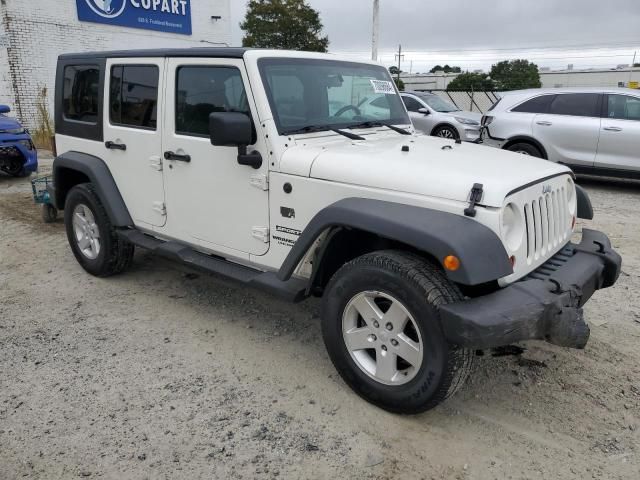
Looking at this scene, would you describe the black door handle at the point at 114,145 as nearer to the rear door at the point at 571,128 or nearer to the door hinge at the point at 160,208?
the door hinge at the point at 160,208

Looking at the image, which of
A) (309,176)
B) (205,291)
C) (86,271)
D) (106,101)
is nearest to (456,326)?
(309,176)

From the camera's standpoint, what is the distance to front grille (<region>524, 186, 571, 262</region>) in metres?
2.82

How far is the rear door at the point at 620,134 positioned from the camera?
8461mm

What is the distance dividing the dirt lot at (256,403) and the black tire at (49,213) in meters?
2.56

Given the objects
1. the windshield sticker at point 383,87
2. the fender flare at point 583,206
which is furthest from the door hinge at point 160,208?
the fender flare at point 583,206

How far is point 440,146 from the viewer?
354 centimetres

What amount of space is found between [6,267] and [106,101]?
220cm

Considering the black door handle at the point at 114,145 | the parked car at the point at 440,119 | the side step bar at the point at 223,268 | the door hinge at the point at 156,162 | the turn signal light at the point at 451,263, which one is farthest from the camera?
the parked car at the point at 440,119

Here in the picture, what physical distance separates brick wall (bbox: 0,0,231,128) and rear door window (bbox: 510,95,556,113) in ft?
36.9

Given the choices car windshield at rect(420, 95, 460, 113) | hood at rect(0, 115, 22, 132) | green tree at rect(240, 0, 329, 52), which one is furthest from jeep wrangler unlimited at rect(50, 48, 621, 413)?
green tree at rect(240, 0, 329, 52)

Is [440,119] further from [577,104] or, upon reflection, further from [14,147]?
[14,147]

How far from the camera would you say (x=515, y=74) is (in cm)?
4391

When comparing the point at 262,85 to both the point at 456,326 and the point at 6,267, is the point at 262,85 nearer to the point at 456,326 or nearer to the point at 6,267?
the point at 456,326

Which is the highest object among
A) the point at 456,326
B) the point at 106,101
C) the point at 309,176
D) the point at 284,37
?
the point at 284,37
